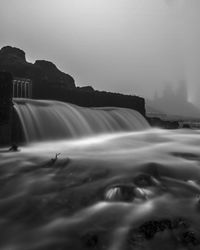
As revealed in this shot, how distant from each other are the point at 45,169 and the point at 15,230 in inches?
89.7

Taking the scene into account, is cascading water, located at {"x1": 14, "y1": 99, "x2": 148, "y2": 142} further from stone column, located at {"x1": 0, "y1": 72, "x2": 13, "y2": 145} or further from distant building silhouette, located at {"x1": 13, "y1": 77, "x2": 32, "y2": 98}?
distant building silhouette, located at {"x1": 13, "y1": 77, "x2": 32, "y2": 98}

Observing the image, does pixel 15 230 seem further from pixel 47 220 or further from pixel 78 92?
pixel 78 92

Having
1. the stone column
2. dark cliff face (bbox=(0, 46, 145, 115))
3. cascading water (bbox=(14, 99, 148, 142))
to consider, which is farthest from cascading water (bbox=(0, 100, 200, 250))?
dark cliff face (bbox=(0, 46, 145, 115))

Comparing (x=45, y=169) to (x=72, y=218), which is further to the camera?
(x=45, y=169)

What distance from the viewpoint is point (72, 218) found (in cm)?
333

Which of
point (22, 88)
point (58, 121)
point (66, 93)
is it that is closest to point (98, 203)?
point (58, 121)

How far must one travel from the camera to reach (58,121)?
37.5ft

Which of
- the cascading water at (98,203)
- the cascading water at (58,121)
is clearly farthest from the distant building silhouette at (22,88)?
the cascading water at (98,203)

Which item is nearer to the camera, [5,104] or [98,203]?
[98,203]

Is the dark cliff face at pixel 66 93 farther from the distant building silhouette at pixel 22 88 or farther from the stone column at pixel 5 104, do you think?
the stone column at pixel 5 104

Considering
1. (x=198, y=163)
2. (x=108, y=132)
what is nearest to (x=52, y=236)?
(x=198, y=163)

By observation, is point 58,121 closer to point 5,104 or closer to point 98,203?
point 5,104

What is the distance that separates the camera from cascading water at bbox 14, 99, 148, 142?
10.2 m

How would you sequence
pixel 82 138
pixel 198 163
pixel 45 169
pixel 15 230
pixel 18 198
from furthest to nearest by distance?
1. pixel 82 138
2. pixel 198 163
3. pixel 45 169
4. pixel 18 198
5. pixel 15 230
